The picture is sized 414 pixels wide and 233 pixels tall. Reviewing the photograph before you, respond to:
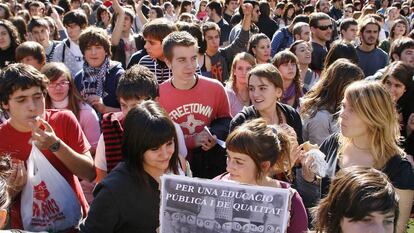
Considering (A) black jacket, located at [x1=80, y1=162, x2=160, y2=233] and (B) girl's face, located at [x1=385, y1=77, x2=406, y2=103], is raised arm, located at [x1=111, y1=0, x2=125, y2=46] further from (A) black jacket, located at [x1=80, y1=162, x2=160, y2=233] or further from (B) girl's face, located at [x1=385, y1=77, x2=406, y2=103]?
(A) black jacket, located at [x1=80, y1=162, x2=160, y2=233]

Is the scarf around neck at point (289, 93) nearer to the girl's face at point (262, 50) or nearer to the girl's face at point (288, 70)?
the girl's face at point (288, 70)

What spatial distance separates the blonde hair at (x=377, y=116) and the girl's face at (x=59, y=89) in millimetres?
2129

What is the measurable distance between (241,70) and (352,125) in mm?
2181

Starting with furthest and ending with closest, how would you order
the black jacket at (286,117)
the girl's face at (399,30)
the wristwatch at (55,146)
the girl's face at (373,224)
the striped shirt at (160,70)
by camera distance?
1. the girl's face at (399,30)
2. the striped shirt at (160,70)
3. the black jacket at (286,117)
4. the wristwatch at (55,146)
5. the girl's face at (373,224)

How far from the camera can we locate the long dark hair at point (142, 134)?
234 cm

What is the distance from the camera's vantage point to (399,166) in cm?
278

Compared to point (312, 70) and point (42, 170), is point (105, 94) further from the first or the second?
point (312, 70)

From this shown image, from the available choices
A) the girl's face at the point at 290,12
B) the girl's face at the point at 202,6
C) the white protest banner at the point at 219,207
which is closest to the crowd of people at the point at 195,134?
the white protest banner at the point at 219,207

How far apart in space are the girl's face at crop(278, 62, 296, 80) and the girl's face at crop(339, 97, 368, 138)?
6.78ft

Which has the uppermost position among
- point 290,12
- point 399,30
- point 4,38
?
point 290,12

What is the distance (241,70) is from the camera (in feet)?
16.4

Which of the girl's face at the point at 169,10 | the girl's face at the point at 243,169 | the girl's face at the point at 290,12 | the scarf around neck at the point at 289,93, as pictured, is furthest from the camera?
the girl's face at the point at 169,10

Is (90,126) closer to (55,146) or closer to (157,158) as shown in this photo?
(55,146)

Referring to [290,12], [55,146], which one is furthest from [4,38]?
[290,12]
